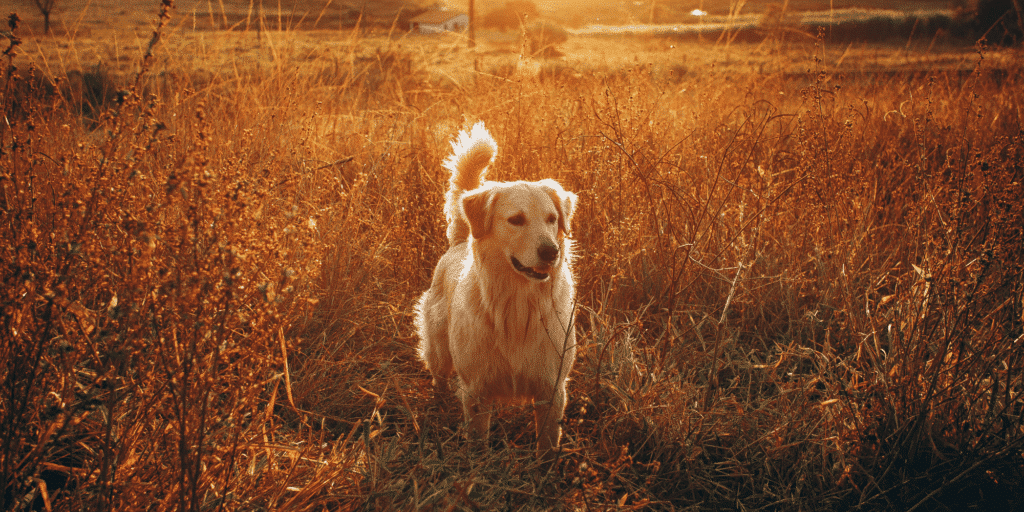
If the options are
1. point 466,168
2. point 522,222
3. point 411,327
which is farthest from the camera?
point 411,327

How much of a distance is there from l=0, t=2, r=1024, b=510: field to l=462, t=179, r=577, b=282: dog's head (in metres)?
Answer: 0.59

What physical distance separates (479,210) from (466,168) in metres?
0.65

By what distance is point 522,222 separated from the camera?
2291 millimetres

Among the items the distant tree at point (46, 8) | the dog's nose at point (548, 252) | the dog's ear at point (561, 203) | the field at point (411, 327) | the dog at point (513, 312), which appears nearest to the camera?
the field at point (411, 327)

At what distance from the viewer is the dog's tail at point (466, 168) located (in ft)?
9.50

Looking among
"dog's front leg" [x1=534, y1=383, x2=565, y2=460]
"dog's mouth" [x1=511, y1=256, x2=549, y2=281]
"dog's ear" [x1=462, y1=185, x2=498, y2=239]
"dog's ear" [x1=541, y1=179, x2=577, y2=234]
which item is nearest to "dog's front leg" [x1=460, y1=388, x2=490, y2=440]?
"dog's front leg" [x1=534, y1=383, x2=565, y2=460]

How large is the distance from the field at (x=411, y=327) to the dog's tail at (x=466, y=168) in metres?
0.58

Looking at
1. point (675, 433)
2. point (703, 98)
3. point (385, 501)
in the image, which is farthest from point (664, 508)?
point (703, 98)

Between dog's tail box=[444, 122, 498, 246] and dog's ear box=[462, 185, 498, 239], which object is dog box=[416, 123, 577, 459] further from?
dog's tail box=[444, 122, 498, 246]

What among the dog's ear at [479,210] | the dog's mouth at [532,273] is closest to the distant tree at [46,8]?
the dog's ear at [479,210]

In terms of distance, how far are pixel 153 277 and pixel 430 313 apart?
1.51m

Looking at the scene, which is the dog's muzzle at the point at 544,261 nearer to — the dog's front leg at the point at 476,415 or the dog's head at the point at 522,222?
the dog's head at the point at 522,222

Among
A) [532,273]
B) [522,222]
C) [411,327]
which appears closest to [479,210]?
[522,222]

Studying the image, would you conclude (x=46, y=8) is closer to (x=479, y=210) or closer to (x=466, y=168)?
(x=466, y=168)
